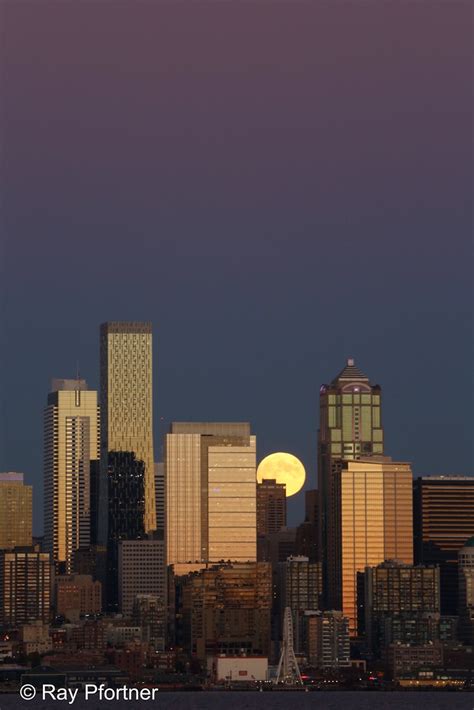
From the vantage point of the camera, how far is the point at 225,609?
163625 millimetres

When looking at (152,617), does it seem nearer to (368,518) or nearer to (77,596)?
(77,596)

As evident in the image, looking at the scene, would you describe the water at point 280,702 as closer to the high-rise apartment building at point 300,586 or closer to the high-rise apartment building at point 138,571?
the high-rise apartment building at point 300,586

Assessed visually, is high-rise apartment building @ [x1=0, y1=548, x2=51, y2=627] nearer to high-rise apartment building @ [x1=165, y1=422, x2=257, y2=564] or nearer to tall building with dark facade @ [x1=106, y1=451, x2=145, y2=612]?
high-rise apartment building @ [x1=165, y1=422, x2=257, y2=564]

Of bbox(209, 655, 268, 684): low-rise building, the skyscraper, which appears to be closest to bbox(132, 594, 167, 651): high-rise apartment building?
bbox(209, 655, 268, 684): low-rise building

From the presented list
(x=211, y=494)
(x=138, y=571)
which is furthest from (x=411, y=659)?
(x=138, y=571)

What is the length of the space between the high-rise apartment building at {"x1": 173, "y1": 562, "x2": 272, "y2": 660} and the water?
25429mm

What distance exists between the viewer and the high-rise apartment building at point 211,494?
181m

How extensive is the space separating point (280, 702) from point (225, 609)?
1891 inches

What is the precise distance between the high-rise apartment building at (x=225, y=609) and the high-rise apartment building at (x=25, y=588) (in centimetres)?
1220

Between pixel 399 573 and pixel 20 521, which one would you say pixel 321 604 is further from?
pixel 20 521

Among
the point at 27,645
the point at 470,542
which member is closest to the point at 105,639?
the point at 27,645

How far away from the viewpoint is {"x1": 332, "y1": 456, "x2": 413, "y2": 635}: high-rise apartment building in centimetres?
17438

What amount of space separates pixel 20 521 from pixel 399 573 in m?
37.7

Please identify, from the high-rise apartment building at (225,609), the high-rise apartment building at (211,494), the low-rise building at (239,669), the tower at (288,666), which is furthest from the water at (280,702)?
the high-rise apartment building at (211,494)
